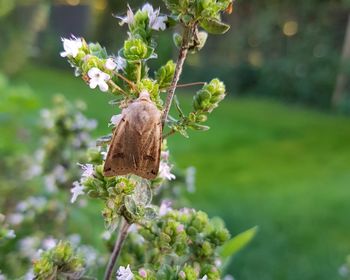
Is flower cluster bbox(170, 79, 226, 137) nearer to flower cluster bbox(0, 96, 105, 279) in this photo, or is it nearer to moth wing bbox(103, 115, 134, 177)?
moth wing bbox(103, 115, 134, 177)

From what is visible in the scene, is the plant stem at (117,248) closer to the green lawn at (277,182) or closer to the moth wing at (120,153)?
the moth wing at (120,153)

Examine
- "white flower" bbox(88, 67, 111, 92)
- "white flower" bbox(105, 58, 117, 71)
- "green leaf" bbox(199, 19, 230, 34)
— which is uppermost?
"green leaf" bbox(199, 19, 230, 34)

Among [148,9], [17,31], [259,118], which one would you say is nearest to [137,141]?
[148,9]

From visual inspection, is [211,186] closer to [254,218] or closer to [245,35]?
[254,218]

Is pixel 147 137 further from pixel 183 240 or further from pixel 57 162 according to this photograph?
pixel 57 162

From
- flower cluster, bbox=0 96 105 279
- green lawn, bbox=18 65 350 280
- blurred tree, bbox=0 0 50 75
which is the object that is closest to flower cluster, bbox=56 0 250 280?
flower cluster, bbox=0 96 105 279

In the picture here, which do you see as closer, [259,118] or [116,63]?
[116,63]

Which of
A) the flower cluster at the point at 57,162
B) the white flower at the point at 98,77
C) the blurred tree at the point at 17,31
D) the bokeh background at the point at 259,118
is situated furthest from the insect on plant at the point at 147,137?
the blurred tree at the point at 17,31
